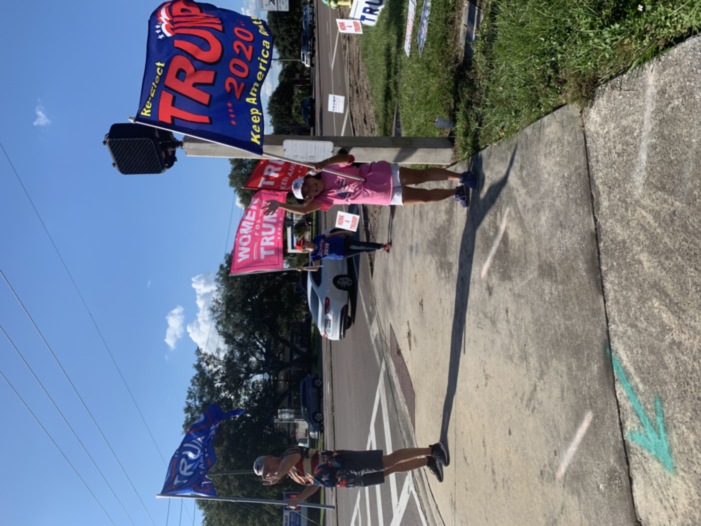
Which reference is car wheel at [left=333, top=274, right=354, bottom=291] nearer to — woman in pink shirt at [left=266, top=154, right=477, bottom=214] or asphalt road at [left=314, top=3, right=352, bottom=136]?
asphalt road at [left=314, top=3, right=352, bottom=136]

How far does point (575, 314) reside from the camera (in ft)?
12.4

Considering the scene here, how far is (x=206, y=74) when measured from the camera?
5.23m

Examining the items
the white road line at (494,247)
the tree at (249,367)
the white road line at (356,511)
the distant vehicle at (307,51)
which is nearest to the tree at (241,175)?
the tree at (249,367)

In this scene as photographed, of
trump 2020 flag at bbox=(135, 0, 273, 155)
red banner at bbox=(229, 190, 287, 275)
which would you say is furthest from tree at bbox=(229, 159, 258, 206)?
trump 2020 flag at bbox=(135, 0, 273, 155)

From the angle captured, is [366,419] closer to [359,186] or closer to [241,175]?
[359,186]

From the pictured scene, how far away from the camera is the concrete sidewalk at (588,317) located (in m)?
2.84

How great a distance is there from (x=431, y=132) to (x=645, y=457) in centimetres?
565

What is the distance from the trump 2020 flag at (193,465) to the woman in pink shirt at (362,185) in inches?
243

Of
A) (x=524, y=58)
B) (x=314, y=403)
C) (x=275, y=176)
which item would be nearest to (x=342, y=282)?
(x=275, y=176)

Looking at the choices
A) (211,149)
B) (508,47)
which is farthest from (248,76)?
(508,47)

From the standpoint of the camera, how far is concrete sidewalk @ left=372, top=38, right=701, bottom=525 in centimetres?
284

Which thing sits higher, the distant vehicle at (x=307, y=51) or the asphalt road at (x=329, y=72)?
the distant vehicle at (x=307, y=51)

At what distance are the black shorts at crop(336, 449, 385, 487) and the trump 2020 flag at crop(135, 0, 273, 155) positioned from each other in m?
4.49

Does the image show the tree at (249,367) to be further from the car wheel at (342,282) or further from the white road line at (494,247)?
the white road line at (494,247)
